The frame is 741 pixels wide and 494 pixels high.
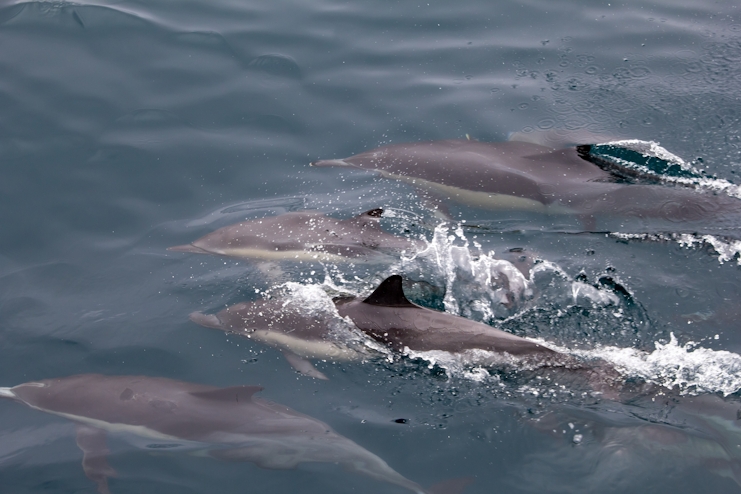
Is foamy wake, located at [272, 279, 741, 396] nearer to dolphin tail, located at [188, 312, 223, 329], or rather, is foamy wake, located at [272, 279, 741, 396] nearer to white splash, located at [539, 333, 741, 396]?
white splash, located at [539, 333, 741, 396]

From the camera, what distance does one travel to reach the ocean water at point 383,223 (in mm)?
6000

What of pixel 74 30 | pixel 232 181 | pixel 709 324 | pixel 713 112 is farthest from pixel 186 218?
pixel 713 112

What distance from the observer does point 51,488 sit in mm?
5934

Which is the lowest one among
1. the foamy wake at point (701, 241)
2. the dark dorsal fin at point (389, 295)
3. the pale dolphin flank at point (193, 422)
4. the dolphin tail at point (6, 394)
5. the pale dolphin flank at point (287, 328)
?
the pale dolphin flank at point (193, 422)

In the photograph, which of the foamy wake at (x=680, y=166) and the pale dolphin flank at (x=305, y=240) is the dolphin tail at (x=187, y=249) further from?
the foamy wake at (x=680, y=166)

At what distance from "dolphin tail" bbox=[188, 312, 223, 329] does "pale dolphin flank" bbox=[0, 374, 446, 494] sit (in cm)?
84

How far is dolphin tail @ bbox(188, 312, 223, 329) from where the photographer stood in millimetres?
7375

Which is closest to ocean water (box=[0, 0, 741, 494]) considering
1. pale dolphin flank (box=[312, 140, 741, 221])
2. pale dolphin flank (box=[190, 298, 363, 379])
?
pale dolphin flank (box=[190, 298, 363, 379])

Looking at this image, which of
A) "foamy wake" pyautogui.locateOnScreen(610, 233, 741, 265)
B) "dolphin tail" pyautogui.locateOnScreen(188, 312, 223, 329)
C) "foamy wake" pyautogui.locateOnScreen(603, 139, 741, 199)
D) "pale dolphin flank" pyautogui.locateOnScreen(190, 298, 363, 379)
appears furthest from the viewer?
"foamy wake" pyautogui.locateOnScreen(603, 139, 741, 199)

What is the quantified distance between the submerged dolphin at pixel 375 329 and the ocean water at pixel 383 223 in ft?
0.52

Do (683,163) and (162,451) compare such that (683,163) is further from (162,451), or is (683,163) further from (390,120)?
(162,451)

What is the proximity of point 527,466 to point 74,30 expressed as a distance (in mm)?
9894

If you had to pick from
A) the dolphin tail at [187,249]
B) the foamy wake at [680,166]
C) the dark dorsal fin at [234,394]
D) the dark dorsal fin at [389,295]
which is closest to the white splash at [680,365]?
the dark dorsal fin at [389,295]

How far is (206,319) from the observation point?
7.45 metres
